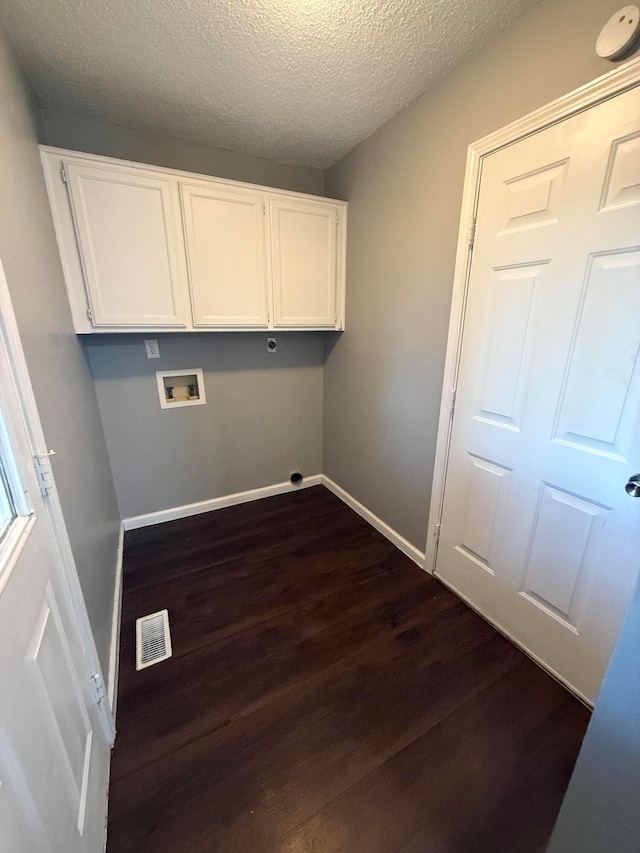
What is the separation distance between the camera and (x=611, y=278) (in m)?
1.15

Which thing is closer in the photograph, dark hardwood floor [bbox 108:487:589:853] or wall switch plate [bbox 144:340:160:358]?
dark hardwood floor [bbox 108:487:589:853]

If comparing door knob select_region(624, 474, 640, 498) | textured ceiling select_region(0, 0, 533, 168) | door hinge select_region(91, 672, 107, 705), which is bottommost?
door hinge select_region(91, 672, 107, 705)

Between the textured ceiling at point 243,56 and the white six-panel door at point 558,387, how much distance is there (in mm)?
524

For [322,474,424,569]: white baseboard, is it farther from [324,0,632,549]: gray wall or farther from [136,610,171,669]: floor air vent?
[136,610,171,669]: floor air vent

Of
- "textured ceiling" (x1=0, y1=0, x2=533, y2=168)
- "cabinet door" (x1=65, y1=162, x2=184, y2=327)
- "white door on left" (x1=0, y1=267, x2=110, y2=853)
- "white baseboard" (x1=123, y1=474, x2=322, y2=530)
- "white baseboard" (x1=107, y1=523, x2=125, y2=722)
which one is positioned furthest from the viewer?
"white baseboard" (x1=123, y1=474, x2=322, y2=530)

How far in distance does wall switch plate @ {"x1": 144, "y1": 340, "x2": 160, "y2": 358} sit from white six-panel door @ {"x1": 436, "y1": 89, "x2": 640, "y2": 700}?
6.29 ft

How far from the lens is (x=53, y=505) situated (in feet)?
3.14

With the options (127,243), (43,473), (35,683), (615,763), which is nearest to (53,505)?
(43,473)

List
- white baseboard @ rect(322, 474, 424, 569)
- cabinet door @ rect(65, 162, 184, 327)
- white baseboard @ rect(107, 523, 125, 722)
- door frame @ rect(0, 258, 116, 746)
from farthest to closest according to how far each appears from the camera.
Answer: white baseboard @ rect(322, 474, 424, 569) → cabinet door @ rect(65, 162, 184, 327) → white baseboard @ rect(107, 523, 125, 722) → door frame @ rect(0, 258, 116, 746)

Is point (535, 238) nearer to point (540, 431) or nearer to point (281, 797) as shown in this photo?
point (540, 431)

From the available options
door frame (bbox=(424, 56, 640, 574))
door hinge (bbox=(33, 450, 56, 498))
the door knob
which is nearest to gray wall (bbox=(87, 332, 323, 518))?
door frame (bbox=(424, 56, 640, 574))

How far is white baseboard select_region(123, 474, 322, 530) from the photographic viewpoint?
8.27ft

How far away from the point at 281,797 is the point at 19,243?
199 cm

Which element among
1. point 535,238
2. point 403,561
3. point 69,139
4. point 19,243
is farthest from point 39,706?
point 69,139
